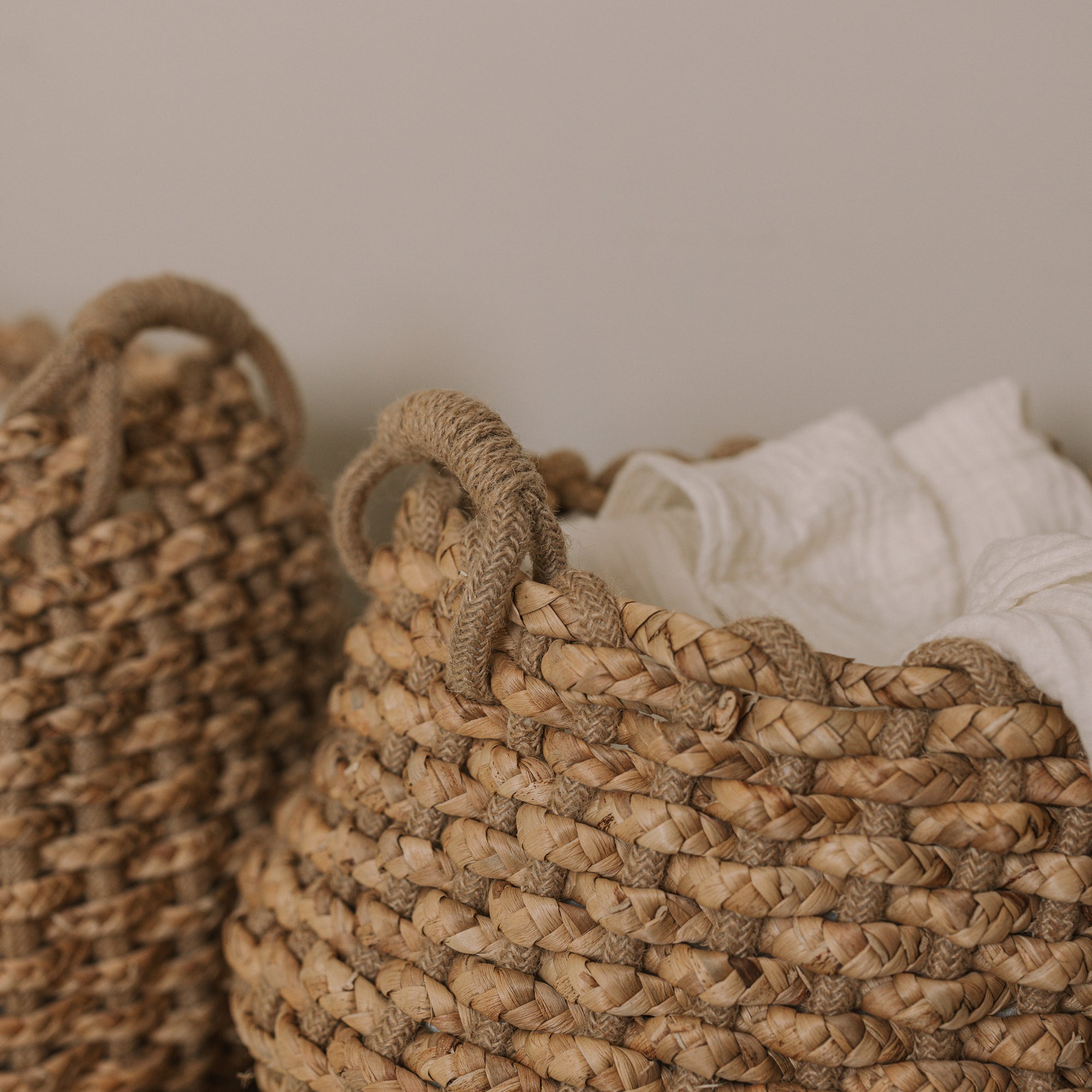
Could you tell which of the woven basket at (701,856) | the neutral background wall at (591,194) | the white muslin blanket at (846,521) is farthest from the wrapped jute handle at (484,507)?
the neutral background wall at (591,194)

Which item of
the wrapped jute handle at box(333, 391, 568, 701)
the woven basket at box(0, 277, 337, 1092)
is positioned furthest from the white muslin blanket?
the woven basket at box(0, 277, 337, 1092)

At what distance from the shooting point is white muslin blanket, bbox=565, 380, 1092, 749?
24.9 inches

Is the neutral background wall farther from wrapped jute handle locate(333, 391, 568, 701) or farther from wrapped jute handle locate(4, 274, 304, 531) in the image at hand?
wrapped jute handle locate(333, 391, 568, 701)

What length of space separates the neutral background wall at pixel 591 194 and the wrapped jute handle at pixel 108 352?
0.75 feet

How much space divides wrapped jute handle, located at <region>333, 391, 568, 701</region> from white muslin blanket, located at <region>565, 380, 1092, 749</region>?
0.42ft

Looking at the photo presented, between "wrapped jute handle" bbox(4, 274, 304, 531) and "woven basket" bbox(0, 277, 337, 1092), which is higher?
"wrapped jute handle" bbox(4, 274, 304, 531)

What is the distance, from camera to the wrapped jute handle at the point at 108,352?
582mm

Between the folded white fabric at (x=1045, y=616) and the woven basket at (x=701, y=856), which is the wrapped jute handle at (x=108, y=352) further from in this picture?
the folded white fabric at (x=1045, y=616)

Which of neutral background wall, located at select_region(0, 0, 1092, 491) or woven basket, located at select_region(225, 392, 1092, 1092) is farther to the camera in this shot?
neutral background wall, located at select_region(0, 0, 1092, 491)

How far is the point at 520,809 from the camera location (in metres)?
0.43

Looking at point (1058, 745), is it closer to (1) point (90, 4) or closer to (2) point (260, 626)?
(2) point (260, 626)

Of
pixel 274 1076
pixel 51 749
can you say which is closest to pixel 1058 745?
pixel 274 1076

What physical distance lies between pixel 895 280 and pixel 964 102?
14cm

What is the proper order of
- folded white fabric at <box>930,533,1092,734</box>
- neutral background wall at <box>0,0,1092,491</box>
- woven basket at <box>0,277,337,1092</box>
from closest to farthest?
folded white fabric at <box>930,533,1092,734</box>, woven basket at <box>0,277,337,1092</box>, neutral background wall at <box>0,0,1092,491</box>
